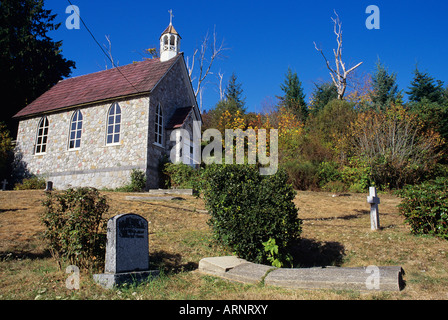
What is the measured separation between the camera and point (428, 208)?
7.44 m

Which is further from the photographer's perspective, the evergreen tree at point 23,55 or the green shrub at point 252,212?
the evergreen tree at point 23,55

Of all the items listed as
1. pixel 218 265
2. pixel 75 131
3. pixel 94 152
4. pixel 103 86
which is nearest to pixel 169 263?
pixel 218 265

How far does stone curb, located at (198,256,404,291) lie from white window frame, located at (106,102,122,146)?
13582 millimetres

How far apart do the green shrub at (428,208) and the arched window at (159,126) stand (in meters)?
12.9

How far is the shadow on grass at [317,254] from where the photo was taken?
22.9 feet

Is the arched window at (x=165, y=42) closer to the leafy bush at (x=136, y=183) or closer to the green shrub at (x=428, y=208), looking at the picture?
the leafy bush at (x=136, y=183)

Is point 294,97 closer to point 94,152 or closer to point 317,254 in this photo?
point 94,152

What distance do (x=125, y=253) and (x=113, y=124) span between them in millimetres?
13684

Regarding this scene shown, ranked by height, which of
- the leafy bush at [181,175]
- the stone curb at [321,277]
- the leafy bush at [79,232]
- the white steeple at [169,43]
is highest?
the white steeple at [169,43]

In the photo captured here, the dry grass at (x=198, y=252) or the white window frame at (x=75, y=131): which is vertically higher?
the white window frame at (x=75, y=131)

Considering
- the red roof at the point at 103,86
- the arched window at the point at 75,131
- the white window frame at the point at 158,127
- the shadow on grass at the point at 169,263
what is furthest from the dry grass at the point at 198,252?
the red roof at the point at 103,86

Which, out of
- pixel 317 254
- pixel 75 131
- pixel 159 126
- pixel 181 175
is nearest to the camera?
pixel 317 254
